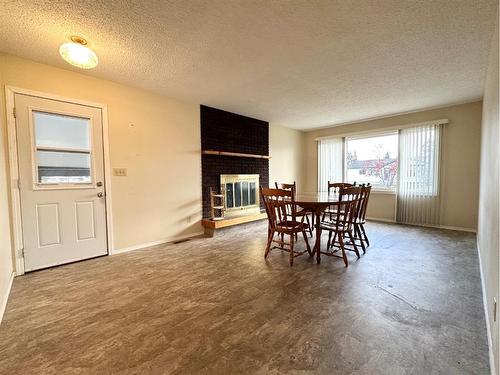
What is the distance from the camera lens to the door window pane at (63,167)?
8.89 ft

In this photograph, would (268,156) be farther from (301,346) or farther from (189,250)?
(301,346)

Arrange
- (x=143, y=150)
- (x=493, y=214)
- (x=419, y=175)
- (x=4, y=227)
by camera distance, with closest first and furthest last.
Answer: (x=493, y=214), (x=4, y=227), (x=143, y=150), (x=419, y=175)

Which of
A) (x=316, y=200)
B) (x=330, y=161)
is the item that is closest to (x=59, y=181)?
(x=316, y=200)

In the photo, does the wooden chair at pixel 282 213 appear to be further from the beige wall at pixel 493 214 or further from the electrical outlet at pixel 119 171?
the electrical outlet at pixel 119 171

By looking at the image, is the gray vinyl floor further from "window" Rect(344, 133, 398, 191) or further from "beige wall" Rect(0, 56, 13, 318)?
"window" Rect(344, 133, 398, 191)

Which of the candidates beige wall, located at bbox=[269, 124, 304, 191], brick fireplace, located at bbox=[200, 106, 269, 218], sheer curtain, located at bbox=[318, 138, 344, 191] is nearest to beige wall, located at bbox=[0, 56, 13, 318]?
brick fireplace, located at bbox=[200, 106, 269, 218]

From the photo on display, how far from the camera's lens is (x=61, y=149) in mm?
2822

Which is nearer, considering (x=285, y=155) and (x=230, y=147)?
(x=230, y=147)

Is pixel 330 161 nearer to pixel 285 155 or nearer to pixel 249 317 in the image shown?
pixel 285 155

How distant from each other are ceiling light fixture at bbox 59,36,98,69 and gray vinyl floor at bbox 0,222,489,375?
2.17 metres

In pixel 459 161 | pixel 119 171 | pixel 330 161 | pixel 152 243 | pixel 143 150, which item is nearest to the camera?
pixel 119 171

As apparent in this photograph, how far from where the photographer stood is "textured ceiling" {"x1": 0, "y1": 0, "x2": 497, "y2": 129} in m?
1.80

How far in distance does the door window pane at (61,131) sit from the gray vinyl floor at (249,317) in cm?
149

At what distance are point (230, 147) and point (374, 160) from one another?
3.38 m
